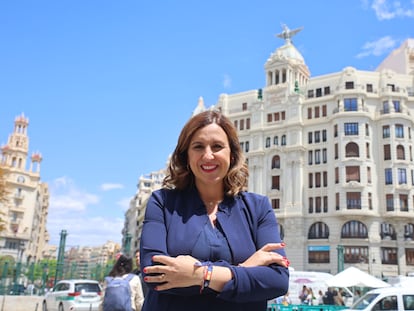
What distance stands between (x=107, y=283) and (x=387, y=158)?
42.6 metres

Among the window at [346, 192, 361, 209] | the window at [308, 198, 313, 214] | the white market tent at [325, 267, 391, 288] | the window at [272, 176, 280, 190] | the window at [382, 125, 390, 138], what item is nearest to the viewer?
the white market tent at [325, 267, 391, 288]

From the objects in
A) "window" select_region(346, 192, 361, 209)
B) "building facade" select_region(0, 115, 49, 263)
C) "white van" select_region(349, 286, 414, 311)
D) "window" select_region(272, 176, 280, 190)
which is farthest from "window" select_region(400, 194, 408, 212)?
"building facade" select_region(0, 115, 49, 263)

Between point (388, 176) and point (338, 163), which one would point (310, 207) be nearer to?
point (338, 163)

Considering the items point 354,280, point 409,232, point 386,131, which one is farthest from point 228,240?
point 386,131

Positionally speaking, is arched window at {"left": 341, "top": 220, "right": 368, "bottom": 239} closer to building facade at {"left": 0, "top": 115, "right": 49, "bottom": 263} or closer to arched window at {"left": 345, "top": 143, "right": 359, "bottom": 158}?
arched window at {"left": 345, "top": 143, "right": 359, "bottom": 158}

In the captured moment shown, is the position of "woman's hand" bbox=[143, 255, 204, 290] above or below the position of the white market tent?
above

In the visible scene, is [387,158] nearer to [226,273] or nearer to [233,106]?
[233,106]

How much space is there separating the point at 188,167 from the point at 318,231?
4318cm

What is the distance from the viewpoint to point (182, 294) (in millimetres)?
1729

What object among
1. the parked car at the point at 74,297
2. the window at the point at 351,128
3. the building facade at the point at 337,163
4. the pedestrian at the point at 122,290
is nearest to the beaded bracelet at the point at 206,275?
the pedestrian at the point at 122,290

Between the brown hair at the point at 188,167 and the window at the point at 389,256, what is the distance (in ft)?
139

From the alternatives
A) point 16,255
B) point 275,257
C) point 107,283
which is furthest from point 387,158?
point 16,255

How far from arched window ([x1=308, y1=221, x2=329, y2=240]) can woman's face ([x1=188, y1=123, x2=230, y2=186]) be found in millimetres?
42622

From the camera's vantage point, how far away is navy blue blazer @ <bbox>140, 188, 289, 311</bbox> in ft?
5.68
